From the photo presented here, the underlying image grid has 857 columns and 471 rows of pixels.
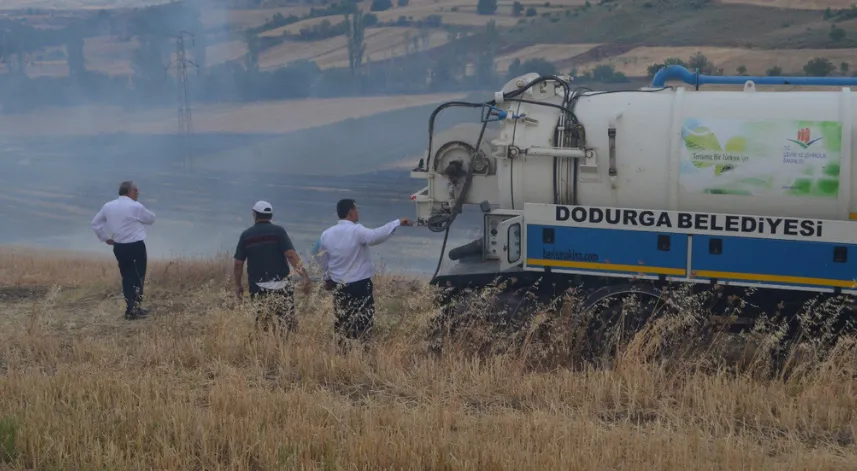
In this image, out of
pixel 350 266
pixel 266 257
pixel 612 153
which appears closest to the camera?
pixel 612 153

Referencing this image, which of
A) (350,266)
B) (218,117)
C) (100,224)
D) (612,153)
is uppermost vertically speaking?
(218,117)

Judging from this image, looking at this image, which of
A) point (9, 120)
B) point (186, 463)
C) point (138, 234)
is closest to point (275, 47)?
point (9, 120)

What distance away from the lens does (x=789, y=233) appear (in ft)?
25.3

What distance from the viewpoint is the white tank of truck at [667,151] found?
312 inches

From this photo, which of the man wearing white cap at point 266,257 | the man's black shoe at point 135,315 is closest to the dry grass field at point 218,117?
the man's black shoe at point 135,315

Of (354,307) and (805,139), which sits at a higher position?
(805,139)

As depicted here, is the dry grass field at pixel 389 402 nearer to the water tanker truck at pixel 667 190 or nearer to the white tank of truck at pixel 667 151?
the water tanker truck at pixel 667 190

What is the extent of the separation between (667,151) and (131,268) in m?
5.61

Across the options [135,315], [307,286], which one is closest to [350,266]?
[307,286]

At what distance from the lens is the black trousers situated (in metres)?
10.3

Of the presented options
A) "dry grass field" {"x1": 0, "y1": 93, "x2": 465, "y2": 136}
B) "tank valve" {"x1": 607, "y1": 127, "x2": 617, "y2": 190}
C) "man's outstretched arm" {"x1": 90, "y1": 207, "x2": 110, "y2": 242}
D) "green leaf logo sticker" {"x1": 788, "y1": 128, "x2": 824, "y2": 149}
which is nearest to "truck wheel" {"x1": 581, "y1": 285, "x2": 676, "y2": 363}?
"tank valve" {"x1": 607, "y1": 127, "x2": 617, "y2": 190}

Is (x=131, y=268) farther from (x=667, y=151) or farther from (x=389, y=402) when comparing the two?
(x=667, y=151)

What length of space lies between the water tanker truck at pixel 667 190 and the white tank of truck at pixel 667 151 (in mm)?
11

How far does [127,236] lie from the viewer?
33.8 feet
